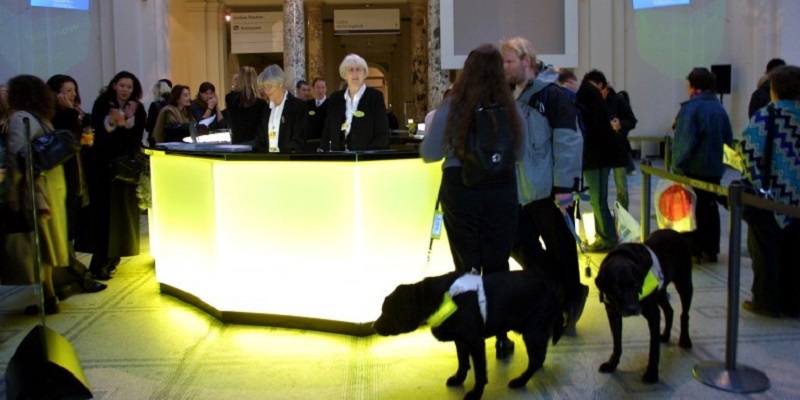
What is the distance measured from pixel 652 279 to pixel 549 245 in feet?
2.75

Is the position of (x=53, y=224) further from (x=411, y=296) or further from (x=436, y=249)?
(x=411, y=296)

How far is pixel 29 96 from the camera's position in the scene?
525 centimetres

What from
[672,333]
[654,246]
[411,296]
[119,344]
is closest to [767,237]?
[672,333]

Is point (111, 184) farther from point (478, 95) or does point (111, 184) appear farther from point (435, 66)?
point (435, 66)

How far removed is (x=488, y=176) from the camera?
376 centimetres

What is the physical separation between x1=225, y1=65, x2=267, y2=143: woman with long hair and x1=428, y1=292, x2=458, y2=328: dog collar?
138 inches

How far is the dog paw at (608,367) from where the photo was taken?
406 centimetres

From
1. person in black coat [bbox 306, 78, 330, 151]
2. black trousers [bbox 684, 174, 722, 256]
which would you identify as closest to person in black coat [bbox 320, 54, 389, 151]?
person in black coat [bbox 306, 78, 330, 151]

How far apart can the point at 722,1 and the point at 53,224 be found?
13.8 m

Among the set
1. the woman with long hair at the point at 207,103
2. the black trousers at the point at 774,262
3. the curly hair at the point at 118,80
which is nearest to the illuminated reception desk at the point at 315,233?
the curly hair at the point at 118,80

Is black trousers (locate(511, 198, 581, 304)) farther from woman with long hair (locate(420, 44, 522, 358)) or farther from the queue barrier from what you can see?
the queue barrier

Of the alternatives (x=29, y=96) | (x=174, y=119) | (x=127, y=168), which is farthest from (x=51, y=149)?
(x=174, y=119)

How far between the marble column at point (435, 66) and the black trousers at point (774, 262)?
7828mm

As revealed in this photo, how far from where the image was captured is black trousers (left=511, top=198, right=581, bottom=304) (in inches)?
177
